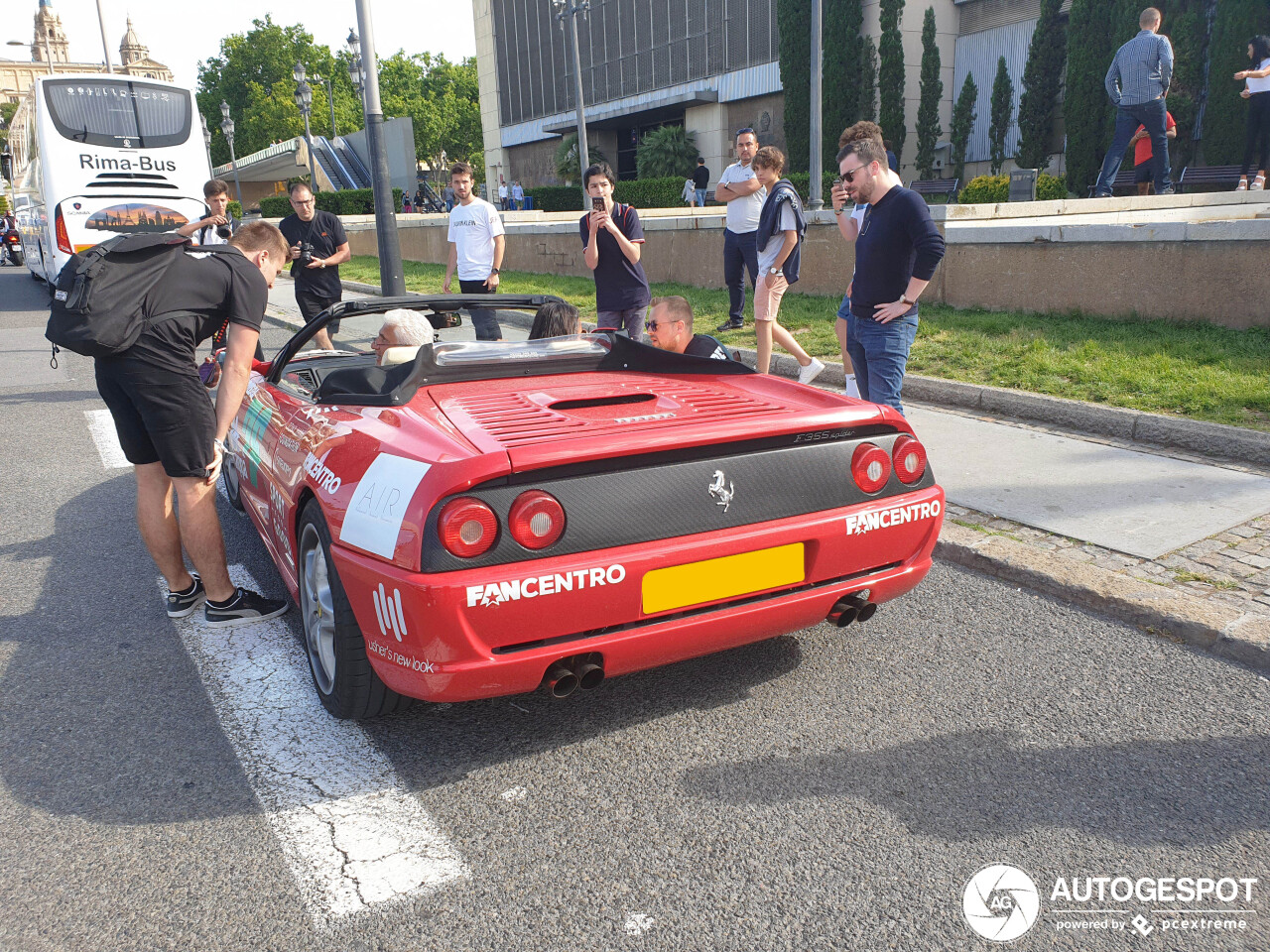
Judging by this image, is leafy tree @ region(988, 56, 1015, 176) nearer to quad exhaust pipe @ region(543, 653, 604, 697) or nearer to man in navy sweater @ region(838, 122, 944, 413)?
man in navy sweater @ region(838, 122, 944, 413)

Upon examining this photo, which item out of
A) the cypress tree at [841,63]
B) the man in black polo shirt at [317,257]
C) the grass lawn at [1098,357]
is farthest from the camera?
the cypress tree at [841,63]

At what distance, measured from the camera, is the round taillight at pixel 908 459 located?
2.98 m

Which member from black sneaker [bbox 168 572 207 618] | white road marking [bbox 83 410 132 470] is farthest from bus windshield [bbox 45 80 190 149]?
black sneaker [bbox 168 572 207 618]

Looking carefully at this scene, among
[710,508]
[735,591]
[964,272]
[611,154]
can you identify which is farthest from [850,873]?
[611,154]

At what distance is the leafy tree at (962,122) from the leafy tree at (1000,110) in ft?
2.81

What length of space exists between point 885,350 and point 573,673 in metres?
2.88

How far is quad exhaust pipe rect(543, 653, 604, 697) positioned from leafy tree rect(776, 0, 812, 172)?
1267 inches

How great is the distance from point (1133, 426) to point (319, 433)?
476cm

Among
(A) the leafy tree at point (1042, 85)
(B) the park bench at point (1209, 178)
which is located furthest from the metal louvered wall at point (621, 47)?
(B) the park bench at point (1209, 178)

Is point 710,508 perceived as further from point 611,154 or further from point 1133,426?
point 611,154

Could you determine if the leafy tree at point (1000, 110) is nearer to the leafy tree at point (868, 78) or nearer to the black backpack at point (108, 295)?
the leafy tree at point (868, 78)

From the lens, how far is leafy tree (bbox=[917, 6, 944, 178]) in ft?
98.3

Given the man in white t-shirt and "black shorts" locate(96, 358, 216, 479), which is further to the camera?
the man in white t-shirt

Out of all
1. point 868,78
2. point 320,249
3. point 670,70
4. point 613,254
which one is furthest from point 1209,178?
point 670,70
